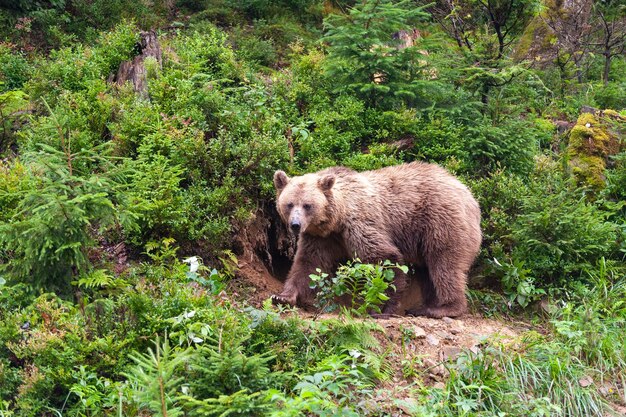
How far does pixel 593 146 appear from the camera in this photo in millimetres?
10633

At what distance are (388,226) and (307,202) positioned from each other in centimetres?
112

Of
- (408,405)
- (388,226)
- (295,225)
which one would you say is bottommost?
(408,405)

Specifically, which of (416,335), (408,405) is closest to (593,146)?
(416,335)

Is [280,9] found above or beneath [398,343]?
above

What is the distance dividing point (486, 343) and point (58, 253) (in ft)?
13.5

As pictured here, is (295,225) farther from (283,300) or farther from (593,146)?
(593,146)

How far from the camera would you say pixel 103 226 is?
20.9 feet

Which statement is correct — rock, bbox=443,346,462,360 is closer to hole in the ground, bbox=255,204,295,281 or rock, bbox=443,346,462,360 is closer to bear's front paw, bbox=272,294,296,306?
bear's front paw, bbox=272,294,296,306

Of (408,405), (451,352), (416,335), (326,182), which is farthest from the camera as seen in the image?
(326,182)

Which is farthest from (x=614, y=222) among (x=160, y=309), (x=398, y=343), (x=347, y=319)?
(x=160, y=309)

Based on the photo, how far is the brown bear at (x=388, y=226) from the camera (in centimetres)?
820

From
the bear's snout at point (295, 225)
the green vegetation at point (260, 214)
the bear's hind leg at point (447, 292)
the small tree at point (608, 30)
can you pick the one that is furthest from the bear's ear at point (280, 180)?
the small tree at point (608, 30)

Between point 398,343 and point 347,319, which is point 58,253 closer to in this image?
point 347,319

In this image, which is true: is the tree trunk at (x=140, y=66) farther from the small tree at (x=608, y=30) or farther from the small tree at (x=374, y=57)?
the small tree at (x=608, y=30)
